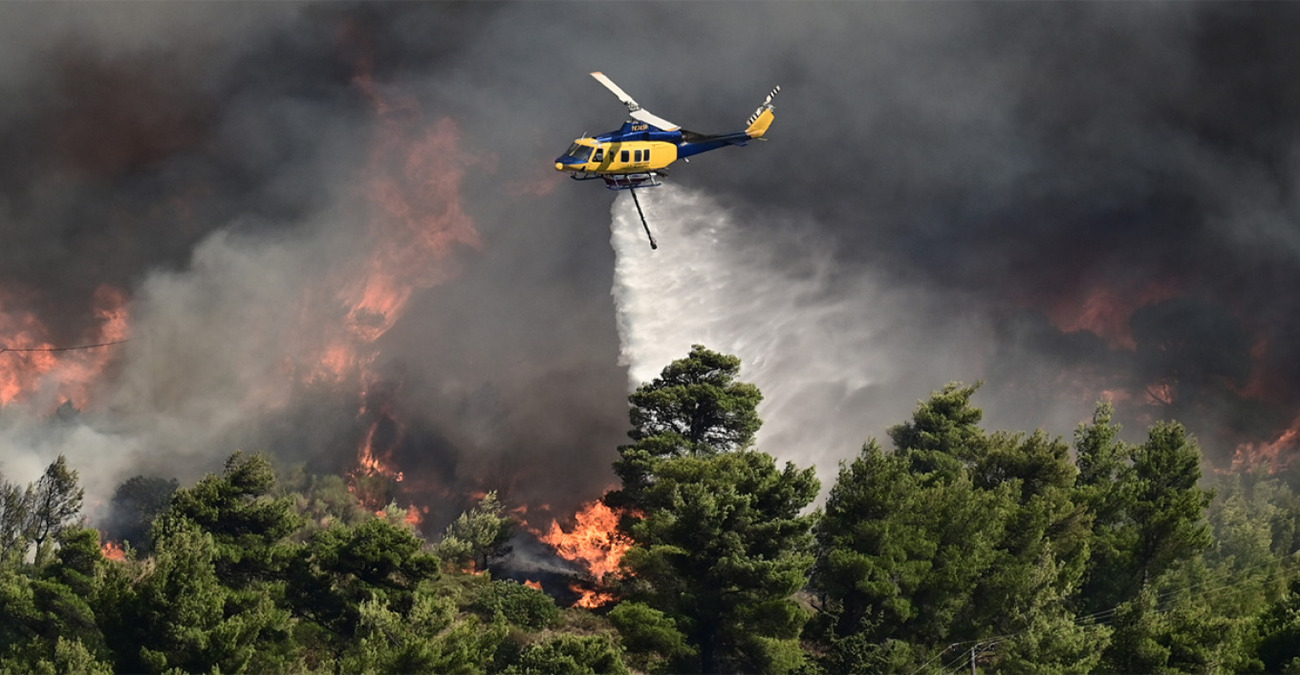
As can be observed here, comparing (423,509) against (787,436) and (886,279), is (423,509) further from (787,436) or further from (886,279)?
(886,279)

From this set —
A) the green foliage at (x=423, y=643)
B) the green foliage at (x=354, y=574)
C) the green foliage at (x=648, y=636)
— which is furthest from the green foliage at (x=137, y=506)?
the green foliage at (x=648, y=636)

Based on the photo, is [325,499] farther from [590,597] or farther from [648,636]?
[648,636]

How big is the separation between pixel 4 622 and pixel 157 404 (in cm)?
7271

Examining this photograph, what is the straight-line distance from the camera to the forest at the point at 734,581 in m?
74.6

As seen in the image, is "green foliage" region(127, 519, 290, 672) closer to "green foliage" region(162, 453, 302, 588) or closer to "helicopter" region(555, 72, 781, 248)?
"green foliage" region(162, 453, 302, 588)

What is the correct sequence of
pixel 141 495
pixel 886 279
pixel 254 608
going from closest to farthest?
pixel 254 608 → pixel 141 495 → pixel 886 279

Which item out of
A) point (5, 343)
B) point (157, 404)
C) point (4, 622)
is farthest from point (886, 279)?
point (4, 622)

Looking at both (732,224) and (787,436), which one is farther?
(732,224)

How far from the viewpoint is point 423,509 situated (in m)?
143

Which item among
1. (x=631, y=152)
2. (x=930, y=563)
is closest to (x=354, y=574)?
(x=631, y=152)

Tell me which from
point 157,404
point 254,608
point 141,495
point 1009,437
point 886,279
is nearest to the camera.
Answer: point 254,608

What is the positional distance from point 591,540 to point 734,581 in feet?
151

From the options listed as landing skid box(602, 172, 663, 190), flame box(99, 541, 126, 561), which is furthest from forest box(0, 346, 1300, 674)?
flame box(99, 541, 126, 561)

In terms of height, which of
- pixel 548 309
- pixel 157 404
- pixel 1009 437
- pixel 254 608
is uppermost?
pixel 548 309
